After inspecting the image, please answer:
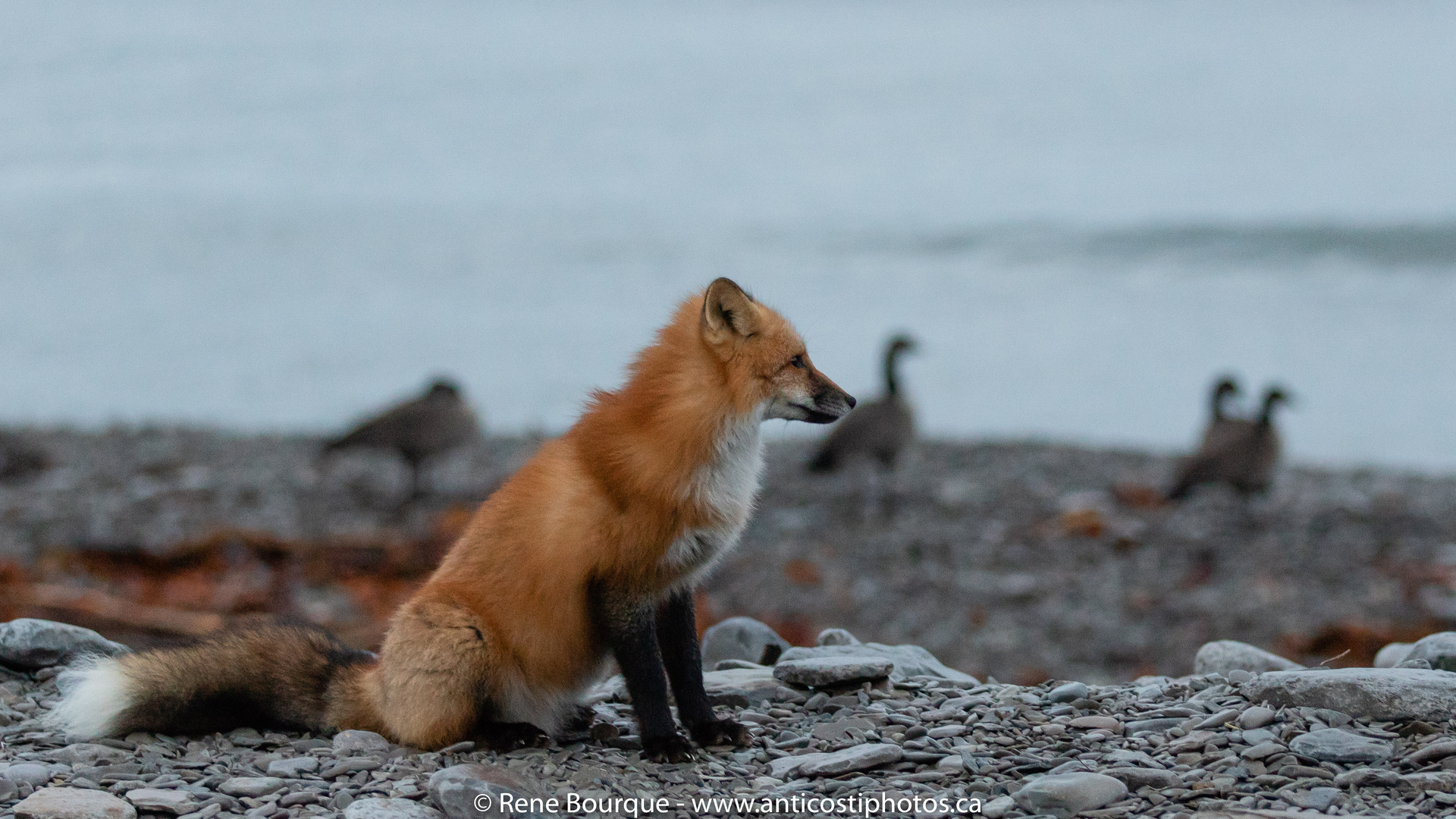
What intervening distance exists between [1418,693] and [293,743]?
395cm

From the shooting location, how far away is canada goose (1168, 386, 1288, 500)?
44.4ft

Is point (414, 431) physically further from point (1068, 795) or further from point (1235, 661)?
point (1068, 795)

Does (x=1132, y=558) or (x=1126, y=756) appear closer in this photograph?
(x=1126, y=756)

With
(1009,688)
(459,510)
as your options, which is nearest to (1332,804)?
(1009,688)

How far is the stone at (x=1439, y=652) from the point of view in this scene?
17.4 feet

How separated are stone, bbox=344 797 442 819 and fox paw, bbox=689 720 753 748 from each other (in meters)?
0.92

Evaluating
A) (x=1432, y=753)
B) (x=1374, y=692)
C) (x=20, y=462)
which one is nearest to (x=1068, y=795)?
(x=1432, y=753)

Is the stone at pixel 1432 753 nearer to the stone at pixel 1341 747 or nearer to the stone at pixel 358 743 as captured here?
the stone at pixel 1341 747

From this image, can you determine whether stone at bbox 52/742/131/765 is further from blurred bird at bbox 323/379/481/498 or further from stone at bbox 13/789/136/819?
blurred bird at bbox 323/379/481/498

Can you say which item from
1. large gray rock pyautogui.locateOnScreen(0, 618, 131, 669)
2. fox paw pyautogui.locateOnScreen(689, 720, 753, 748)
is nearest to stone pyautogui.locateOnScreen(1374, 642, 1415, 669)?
fox paw pyautogui.locateOnScreen(689, 720, 753, 748)

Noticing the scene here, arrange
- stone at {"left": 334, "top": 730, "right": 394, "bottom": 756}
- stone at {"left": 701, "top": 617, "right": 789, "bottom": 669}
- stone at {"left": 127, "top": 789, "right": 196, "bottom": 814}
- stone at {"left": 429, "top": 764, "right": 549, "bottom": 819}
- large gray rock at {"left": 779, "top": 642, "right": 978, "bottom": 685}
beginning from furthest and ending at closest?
stone at {"left": 701, "top": 617, "right": 789, "bottom": 669} → large gray rock at {"left": 779, "top": 642, "right": 978, "bottom": 685} → stone at {"left": 334, "top": 730, "right": 394, "bottom": 756} → stone at {"left": 127, "top": 789, "right": 196, "bottom": 814} → stone at {"left": 429, "top": 764, "right": 549, "bottom": 819}

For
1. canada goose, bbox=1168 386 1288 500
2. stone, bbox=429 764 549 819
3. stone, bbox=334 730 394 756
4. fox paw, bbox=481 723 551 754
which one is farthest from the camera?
canada goose, bbox=1168 386 1288 500

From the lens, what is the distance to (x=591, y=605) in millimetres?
4441

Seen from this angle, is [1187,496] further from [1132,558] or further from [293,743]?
[293,743]
